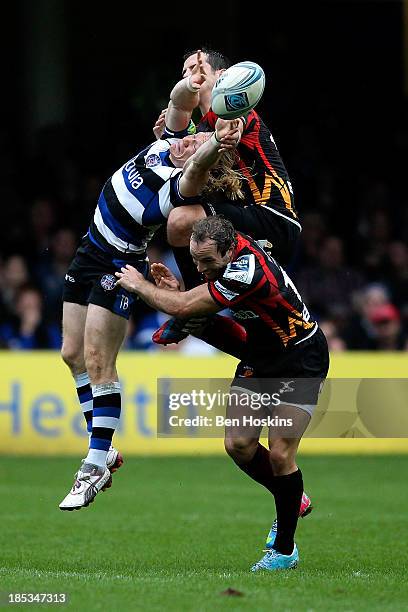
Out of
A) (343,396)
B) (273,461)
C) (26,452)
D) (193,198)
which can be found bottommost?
(26,452)

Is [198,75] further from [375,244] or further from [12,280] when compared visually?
[375,244]

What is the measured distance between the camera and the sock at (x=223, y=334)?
8.63 metres

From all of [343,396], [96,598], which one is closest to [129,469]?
[343,396]

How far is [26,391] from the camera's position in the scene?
1446 centimetres

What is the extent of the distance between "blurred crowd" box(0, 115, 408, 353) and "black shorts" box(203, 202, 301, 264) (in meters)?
6.64

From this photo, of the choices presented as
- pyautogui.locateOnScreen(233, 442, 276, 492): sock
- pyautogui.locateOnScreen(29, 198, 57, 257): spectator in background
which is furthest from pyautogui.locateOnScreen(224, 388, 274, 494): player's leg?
pyautogui.locateOnScreen(29, 198, 57, 257): spectator in background

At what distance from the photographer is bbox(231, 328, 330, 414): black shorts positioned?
26.8 feet

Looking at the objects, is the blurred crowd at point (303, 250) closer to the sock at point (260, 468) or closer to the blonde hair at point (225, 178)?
the sock at point (260, 468)

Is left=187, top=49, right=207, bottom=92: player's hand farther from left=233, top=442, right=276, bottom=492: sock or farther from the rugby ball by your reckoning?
left=233, top=442, right=276, bottom=492: sock

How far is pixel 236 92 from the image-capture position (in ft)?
25.4

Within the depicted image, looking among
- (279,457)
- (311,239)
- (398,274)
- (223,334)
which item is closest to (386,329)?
(398,274)

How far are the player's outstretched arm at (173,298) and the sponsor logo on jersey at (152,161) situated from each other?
798mm

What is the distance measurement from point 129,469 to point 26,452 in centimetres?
140

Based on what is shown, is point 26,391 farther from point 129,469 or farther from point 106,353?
point 106,353
